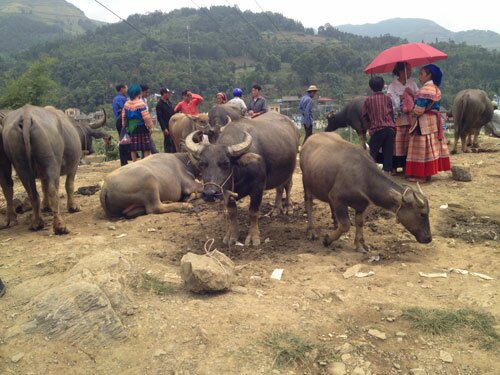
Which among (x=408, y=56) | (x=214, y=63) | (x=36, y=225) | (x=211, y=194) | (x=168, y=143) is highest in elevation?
(x=214, y=63)

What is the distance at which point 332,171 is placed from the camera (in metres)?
5.90

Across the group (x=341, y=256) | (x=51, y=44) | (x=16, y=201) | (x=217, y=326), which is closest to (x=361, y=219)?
(x=341, y=256)

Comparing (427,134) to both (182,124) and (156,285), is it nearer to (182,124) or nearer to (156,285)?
(182,124)

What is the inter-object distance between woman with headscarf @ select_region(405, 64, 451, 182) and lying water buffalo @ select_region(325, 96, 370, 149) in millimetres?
3280

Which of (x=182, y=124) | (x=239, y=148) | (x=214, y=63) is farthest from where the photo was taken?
(x=214, y=63)

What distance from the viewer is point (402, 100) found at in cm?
891

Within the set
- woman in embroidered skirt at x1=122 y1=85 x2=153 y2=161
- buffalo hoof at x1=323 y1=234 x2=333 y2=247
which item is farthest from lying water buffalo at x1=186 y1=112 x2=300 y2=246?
woman in embroidered skirt at x1=122 y1=85 x2=153 y2=161

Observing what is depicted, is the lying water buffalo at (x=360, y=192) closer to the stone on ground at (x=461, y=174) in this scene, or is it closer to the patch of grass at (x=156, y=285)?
the patch of grass at (x=156, y=285)

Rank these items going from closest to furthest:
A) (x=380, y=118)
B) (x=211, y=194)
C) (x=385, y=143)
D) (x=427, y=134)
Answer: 1. (x=211, y=194)
2. (x=380, y=118)
3. (x=385, y=143)
4. (x=427, y=134)

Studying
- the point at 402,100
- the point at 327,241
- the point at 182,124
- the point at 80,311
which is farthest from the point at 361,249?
the point at 182,124

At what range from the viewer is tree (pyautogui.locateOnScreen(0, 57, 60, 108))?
24406 millimetres

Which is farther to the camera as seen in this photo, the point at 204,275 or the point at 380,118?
the point at 380,118

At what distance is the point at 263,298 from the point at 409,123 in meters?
6.19

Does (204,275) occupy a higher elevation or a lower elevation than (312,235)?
higher
